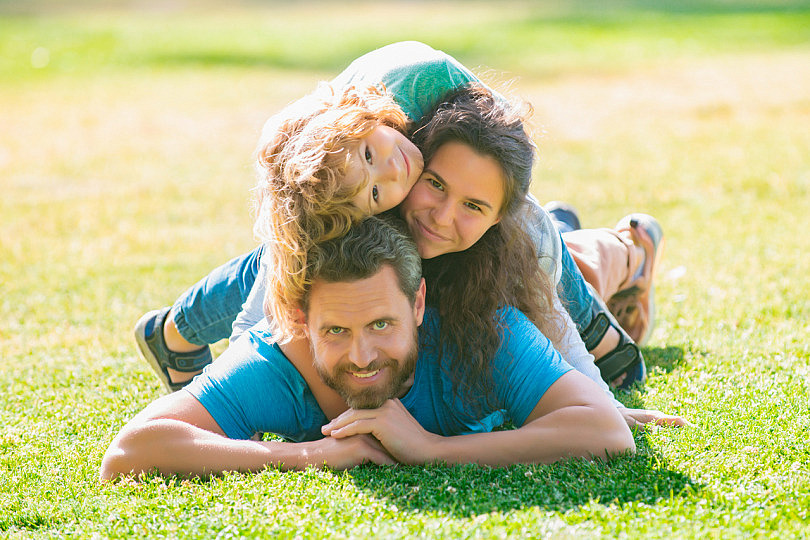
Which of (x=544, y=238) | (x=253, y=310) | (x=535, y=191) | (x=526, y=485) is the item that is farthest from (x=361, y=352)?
(x=535, y=191)

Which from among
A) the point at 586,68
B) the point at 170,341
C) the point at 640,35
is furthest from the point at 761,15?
the point at 170,341

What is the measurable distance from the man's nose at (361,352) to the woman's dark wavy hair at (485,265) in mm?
483

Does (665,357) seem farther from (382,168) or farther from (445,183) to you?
(382,168)

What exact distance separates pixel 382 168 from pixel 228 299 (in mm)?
1491

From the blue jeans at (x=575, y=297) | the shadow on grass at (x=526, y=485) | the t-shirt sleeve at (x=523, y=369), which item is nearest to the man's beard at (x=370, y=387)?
the shadow on grass at (x=526, y=485)

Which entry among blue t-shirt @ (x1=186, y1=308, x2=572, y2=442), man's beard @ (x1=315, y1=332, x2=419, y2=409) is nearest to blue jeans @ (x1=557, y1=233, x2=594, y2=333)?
blue t-shirt @ (x1=186, y1=308, x2=572, y2=442)

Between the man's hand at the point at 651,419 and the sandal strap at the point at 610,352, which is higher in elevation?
the sandal strap at the point at 610,352

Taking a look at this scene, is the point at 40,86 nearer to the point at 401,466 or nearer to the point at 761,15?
the point at 401,466

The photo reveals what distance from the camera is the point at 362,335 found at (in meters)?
3.77

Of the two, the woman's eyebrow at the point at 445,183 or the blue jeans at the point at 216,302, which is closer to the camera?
the woman's eyebrow at the point at 445,183

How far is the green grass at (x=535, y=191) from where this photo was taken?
3498 mm

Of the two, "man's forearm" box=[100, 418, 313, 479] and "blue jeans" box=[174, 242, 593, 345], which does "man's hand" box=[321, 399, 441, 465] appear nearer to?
"man's forearm" box=[100, 418, 313, 479]

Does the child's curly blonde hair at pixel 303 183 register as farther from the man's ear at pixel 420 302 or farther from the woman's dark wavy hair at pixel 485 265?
the man's ear at pixel 420 302

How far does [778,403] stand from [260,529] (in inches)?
98.5
